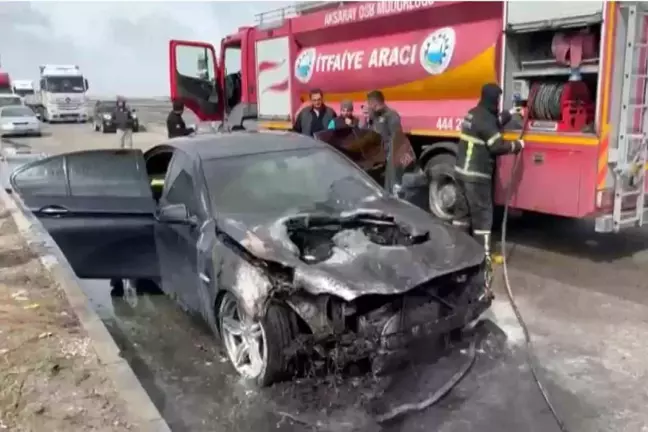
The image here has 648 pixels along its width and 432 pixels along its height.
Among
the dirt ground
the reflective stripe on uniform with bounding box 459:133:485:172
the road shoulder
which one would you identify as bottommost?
the dirt ground

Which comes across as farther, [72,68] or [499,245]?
[72,68]

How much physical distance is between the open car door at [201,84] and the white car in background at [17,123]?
19711 millimetres

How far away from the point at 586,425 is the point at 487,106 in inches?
143

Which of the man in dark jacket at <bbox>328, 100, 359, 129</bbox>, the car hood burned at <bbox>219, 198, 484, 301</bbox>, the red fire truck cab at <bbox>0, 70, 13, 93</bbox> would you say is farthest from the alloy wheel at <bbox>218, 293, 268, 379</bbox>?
the red fire truck cab at <bbox>0, 70, 13, 93</bbox>

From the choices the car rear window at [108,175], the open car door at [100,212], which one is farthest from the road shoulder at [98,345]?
the car rear window at [108,175]

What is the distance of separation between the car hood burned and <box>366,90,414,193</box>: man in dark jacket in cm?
252

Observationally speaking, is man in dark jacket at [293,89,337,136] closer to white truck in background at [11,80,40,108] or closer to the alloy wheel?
the alloy wheel

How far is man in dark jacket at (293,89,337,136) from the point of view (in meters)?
8.29

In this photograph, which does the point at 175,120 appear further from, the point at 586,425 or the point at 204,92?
the point at 586,425

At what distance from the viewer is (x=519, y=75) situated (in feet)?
23.3

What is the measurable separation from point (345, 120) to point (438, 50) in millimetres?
1423

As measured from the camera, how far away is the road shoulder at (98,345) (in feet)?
10.5

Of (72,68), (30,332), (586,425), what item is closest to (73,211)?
(30,332)

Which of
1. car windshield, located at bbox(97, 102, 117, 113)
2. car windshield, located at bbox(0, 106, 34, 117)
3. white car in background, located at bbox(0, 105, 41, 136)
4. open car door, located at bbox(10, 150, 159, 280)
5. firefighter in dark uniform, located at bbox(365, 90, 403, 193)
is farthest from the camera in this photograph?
car windshield, located at bbox(97, 102, 117, 113)
